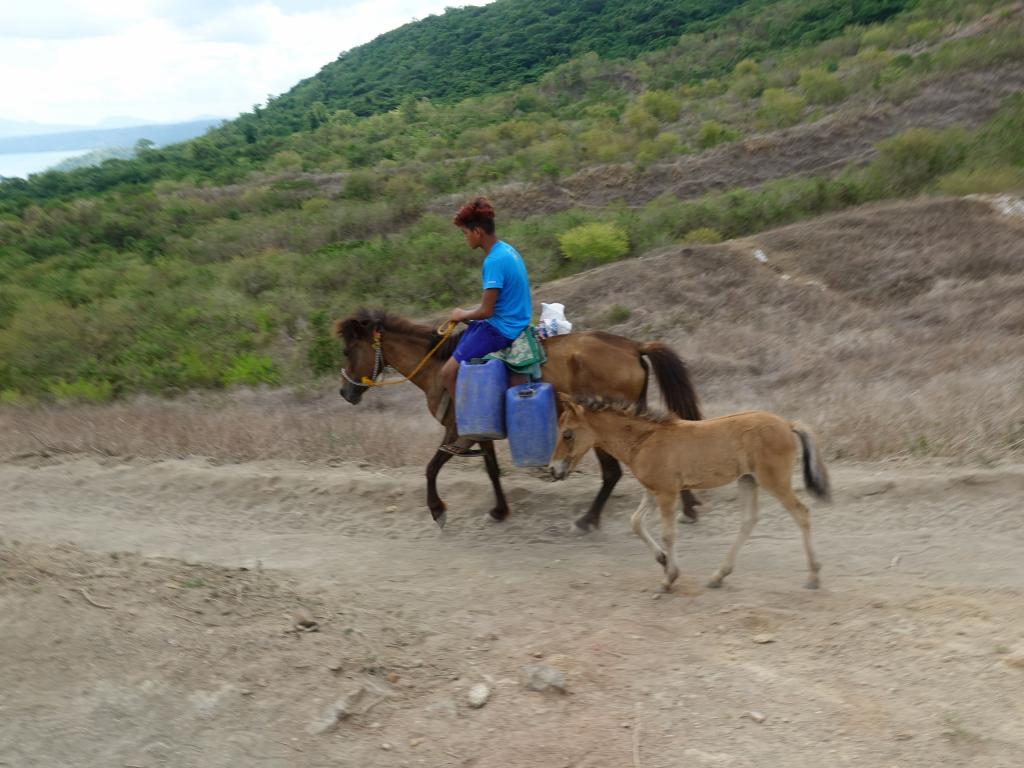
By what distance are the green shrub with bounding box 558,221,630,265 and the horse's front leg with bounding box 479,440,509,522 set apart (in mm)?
11584

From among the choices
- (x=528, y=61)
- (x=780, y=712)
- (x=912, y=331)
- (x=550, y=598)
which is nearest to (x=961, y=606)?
(x=780, y=712)

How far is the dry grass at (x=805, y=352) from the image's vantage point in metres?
8.62

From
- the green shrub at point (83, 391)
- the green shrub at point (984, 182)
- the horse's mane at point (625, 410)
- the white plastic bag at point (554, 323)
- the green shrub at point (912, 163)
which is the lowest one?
Answer: the green shrub at point (83, 391)

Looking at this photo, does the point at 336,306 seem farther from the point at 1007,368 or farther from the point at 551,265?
the point at 1007,368

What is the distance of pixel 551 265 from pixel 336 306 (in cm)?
495

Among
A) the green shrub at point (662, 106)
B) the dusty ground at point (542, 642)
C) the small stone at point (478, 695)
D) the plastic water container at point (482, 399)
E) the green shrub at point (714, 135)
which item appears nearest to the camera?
the dusty ground at point (542, 642)

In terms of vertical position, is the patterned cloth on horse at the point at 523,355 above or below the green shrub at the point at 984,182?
below

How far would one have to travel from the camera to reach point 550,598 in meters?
5.93

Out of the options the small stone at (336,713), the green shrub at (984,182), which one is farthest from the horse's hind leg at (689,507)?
the green shrub at (984,182)

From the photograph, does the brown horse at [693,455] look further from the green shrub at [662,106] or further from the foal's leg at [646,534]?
the green shrub at [662,106]

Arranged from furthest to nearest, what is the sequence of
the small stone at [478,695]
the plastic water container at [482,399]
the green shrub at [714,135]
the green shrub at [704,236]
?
1. the green shrub at [714,135]
2. the green shrub at [704,236]
3. the plastic water container at [482,399]
4. the small stone at [478,695]

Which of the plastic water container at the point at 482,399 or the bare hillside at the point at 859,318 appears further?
the bare hillside at the point at 859,318

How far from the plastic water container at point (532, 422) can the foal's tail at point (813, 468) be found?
2.00 metres

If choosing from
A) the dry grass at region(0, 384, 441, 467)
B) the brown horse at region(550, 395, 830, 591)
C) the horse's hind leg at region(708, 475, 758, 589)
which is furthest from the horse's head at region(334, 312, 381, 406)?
the horse's hind leg at region(708, 475, 758, 589)
